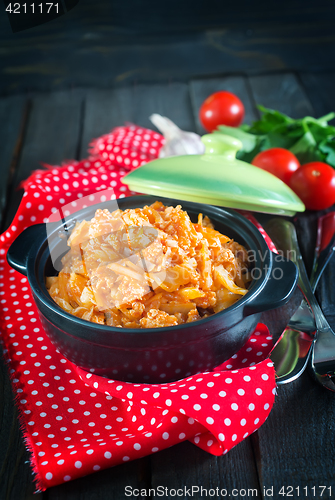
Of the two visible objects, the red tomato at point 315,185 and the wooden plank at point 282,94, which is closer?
the red tomato at point 315,185

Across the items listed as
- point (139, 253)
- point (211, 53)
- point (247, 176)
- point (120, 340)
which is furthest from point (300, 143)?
point (211, 53)

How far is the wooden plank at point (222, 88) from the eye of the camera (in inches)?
131

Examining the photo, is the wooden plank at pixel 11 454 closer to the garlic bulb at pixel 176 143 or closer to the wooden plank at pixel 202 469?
the wooden plank at pixel 202 469

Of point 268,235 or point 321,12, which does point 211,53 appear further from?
point 268,235

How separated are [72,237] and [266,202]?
2.33ft

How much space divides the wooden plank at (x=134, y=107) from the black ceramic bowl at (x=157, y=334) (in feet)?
5.51

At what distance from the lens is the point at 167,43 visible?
13.7ft

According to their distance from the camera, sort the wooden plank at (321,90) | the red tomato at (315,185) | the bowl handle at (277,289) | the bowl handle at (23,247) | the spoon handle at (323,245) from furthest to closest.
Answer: the wooden plank at (321,90) → the red tomato at (315,185) → the spoon handle at (323,245) → the bowl handle at (23,247) → the bowl handle at (277,289)

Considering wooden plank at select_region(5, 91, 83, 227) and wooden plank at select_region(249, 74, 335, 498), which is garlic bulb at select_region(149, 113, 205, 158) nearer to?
wooden plank at select_region(5, 91, 83, 227)

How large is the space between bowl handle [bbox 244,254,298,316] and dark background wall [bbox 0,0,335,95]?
9.63 ft

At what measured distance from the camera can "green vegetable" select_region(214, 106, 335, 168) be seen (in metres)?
2.51

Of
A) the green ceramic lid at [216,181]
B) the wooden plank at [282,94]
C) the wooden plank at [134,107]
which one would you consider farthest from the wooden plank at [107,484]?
the wooden plank at [282,94]

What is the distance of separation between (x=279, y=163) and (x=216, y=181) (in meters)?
0.77

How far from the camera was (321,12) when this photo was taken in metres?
4.11
